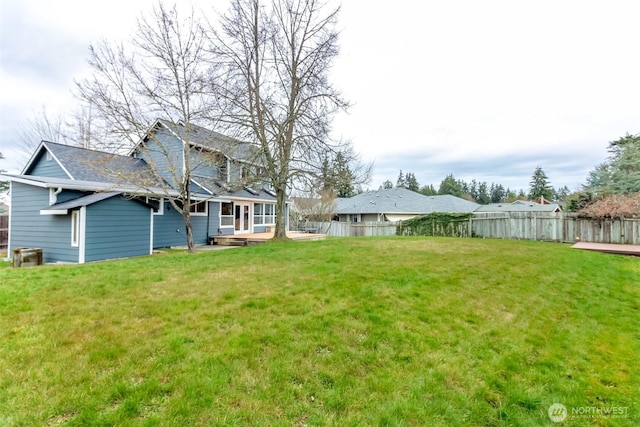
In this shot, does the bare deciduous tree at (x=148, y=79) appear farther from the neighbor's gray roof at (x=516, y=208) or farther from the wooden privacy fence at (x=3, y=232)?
the neighbor's gray roof at (x=516, y=208)

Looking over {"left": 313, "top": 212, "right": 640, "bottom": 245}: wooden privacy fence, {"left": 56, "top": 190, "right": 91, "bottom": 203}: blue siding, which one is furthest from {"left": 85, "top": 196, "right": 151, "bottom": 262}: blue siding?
{"left": 313, "top": 212, "right": 640, "bottom": 245}: wooden privacy fence

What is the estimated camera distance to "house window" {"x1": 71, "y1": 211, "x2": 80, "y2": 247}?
10.2 m

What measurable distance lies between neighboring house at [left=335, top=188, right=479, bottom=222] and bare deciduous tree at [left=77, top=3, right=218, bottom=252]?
22.8 m

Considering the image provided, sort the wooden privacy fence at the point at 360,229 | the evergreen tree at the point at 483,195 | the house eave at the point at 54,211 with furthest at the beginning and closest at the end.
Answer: the evergreen tree at the point at 483,195 < the wooden privacy fence at the point at 360,229 < the house eave at the point at 54,211

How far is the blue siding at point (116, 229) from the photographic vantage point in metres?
10.3

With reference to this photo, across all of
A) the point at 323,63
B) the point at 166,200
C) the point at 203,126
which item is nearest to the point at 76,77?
the point at 203,126

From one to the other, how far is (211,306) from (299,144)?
9.42 metres

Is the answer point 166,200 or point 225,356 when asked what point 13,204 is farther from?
point 225,356

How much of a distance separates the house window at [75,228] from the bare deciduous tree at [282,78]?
252 inches

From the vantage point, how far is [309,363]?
2.96 meters

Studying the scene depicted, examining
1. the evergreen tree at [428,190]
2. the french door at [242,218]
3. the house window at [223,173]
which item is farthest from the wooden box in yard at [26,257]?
the evergreen tree at [428,190]

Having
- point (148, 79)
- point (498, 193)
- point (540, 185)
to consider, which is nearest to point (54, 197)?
point (148, 79)

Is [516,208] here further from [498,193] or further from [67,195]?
[67,195]

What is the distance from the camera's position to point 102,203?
10.5 meters
